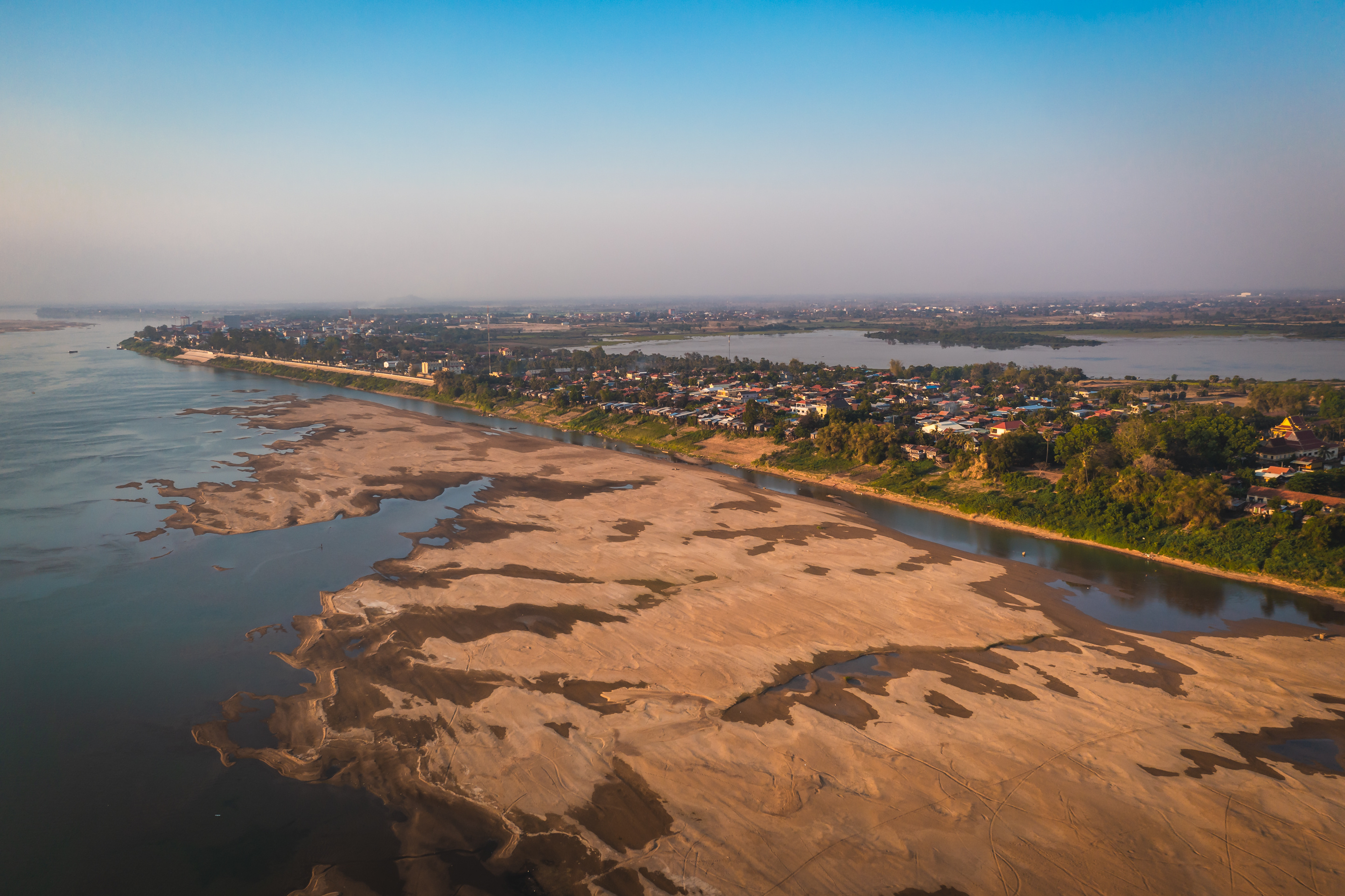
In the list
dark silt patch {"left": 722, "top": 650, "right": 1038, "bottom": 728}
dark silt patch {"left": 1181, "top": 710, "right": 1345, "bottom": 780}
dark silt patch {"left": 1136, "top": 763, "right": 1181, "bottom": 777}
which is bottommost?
dark silt patch {"left": 1181, "top": 710, "right": 1345, "bottom": 780}

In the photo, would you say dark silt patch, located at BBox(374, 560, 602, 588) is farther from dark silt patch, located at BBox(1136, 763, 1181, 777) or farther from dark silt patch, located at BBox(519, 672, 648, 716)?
dark silt patch, located at BBox(1136, 763, 1181, 777)

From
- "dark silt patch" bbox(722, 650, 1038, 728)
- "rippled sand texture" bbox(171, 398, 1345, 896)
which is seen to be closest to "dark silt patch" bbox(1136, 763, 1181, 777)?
"rippled sand texture" bbox(171, 398, 1345, 896)

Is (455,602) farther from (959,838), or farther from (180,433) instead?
(180,433)

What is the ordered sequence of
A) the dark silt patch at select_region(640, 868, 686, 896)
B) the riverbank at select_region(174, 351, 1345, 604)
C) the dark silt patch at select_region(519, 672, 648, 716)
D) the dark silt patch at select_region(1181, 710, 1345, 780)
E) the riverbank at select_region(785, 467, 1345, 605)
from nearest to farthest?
1. the dark silt patch at select_region(640, 868, 686, 896)
2. the dark silt patch at select_region(1181, 710, 1345, 780)
3. the dark silt patch at select_region(519, 672, 648, 716)
4. the riverbank at select_region(785, 467, 1345, 605)
5. the riverbank at select_region(174, 351, 1345, 604)

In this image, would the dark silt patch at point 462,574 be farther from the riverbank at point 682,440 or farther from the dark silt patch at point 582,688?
the riverbank at point 682,440

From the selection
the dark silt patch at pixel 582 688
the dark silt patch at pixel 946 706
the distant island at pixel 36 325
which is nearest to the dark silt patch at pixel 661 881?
the dark silt patch at pixel 582 688
